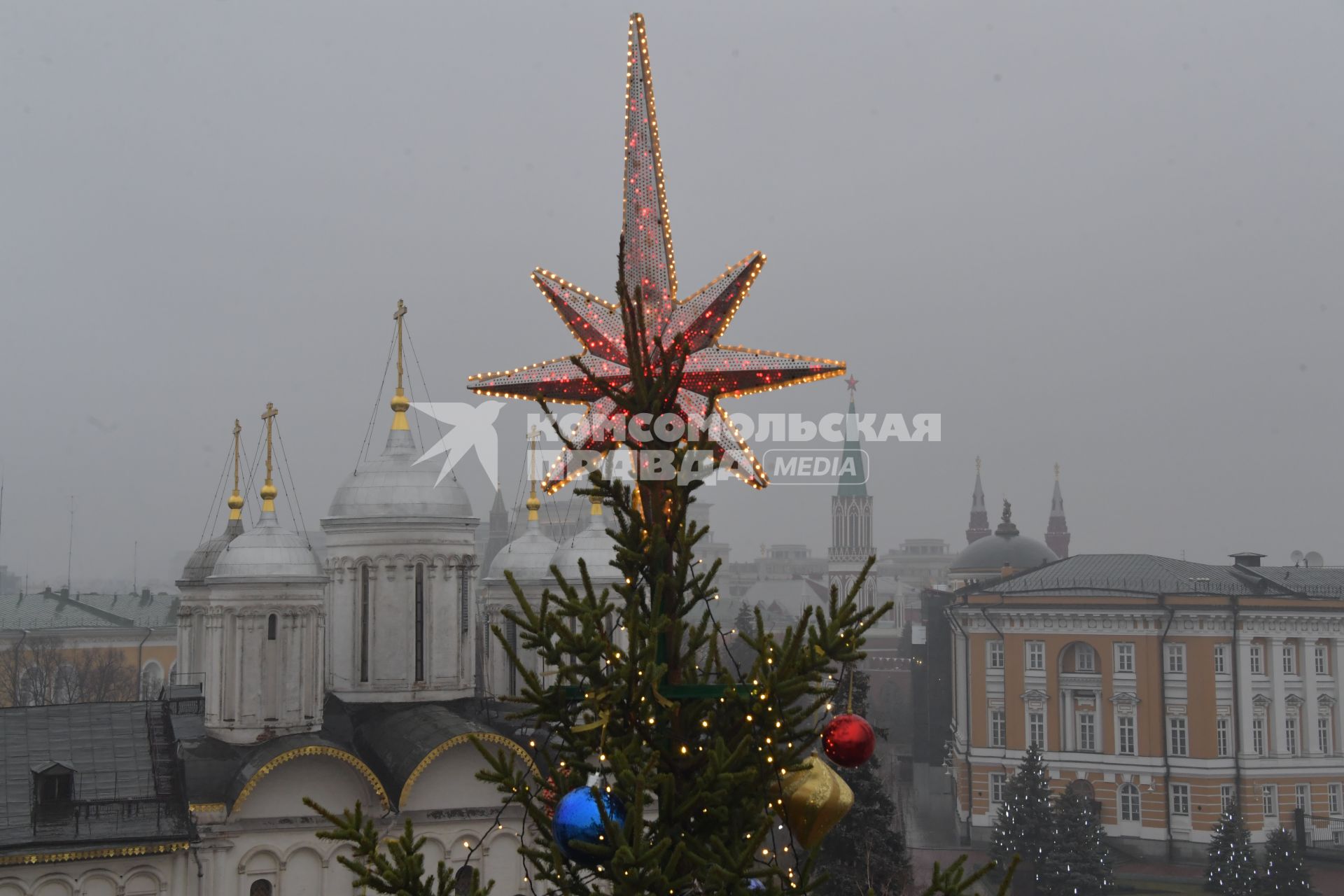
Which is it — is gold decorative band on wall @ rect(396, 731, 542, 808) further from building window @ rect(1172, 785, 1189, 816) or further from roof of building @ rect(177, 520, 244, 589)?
building window @ rect(1172, 785, 1189, 816)

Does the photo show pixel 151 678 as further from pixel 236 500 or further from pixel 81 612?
pixel 236 500

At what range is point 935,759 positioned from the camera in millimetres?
51750

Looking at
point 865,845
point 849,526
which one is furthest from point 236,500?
point 849,526

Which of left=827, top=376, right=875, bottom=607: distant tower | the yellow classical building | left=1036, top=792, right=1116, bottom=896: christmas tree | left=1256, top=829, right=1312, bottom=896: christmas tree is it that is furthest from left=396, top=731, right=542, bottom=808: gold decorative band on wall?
left=827, top=376, right=875, bottom=607: distant tower

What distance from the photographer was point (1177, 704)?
37.8 metres

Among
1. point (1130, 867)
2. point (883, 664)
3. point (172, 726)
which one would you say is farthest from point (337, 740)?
point (883, 664)

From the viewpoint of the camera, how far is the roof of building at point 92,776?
16984 millimetres

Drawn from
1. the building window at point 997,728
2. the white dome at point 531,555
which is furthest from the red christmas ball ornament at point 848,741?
the building window at point 997,728

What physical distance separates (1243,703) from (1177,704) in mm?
1843

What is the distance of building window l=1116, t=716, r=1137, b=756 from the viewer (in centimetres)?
3800

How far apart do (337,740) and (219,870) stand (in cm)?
357

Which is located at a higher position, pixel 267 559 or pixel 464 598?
pixel 267 559

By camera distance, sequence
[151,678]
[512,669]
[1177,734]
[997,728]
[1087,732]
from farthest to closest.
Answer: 1. [151,678]
2. [997,728]
3. [1087,732]
4. [1177,734]
5. [512,669]

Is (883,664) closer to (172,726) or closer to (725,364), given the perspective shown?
(172,726)
